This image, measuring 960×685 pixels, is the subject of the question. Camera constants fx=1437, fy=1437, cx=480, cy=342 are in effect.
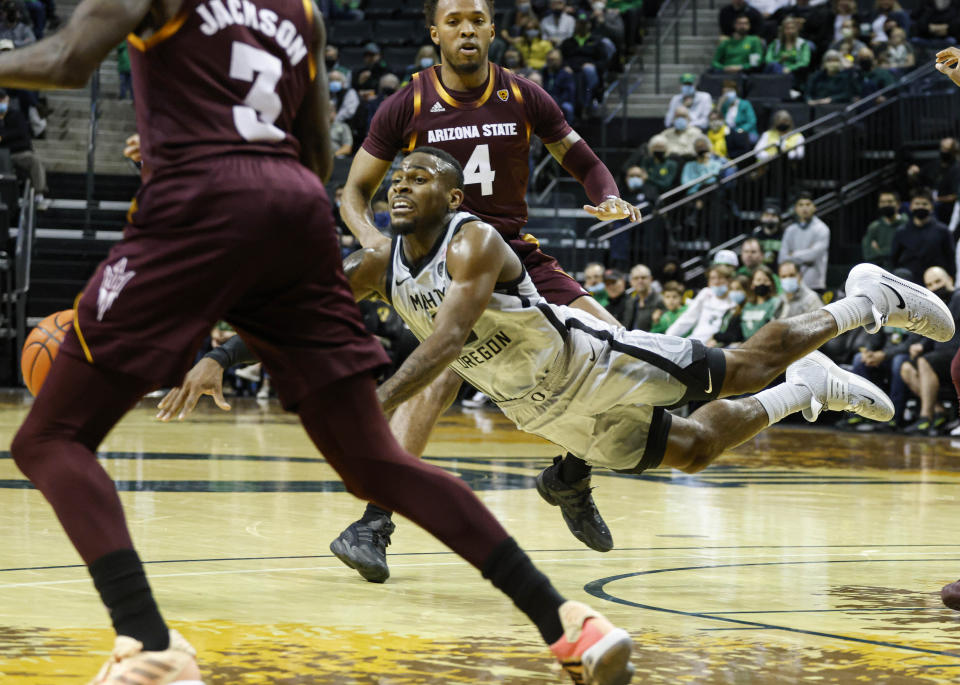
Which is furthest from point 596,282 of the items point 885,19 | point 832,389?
point 832,389

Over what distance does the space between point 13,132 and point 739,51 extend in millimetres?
9938

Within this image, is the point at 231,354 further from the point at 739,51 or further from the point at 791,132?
the point at 739,51

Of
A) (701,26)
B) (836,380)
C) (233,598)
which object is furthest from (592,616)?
(701,26)

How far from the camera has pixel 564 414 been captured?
5.29 metres

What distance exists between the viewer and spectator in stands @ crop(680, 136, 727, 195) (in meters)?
17.7

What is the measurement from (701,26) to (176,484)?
16083 millimetres

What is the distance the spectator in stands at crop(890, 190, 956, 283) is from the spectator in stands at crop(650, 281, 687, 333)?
7.28 feet

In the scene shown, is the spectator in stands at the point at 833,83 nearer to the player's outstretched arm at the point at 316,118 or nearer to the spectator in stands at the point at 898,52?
the spectator in stands at the point at 898,52

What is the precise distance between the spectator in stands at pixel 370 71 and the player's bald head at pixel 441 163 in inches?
625

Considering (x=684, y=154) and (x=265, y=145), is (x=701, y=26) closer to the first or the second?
(x=684, y=154)

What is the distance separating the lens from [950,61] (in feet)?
17.2

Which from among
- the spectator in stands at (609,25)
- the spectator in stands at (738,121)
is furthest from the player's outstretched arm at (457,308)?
the spectator in stands at (609,25)

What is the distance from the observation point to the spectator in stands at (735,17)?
789 inches

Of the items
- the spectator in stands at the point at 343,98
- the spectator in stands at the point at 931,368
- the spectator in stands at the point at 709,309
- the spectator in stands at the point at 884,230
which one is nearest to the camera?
the spectator in stands at the point at 931,368
